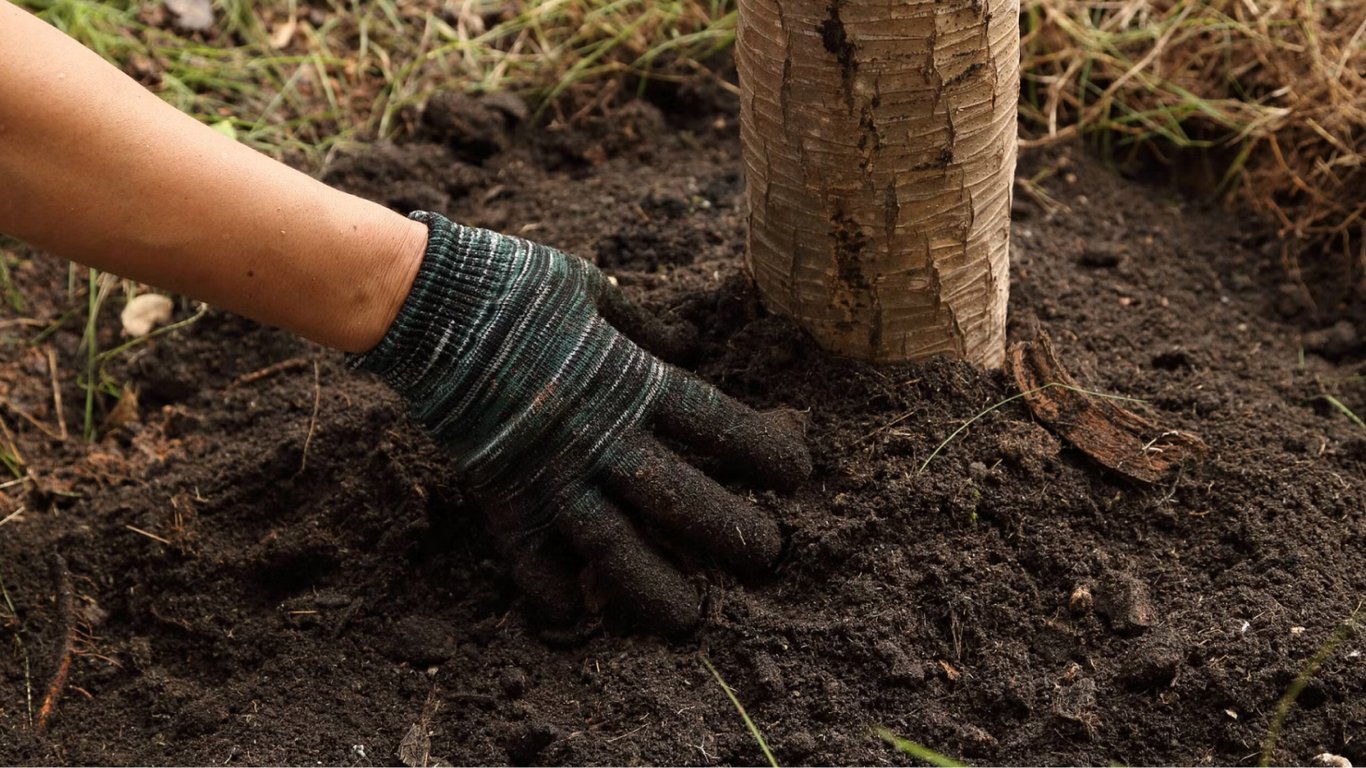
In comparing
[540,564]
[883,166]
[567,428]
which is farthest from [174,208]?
[883,166]

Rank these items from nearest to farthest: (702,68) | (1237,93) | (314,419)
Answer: (314,419), (1237,93), (702,68)

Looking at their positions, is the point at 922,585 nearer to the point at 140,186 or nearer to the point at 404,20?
the point at 140,186

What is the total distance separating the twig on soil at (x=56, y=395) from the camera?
257 cm

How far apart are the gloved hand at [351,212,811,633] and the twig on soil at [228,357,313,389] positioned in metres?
0.70

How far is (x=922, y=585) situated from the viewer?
71.4 inches

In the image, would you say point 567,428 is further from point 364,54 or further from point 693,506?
point 364,54

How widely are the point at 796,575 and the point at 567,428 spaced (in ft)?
1.39

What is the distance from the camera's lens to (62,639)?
81.0 inches

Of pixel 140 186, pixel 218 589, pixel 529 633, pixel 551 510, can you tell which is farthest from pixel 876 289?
pixel 218 589

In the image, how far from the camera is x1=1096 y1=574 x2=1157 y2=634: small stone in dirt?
1.76 m

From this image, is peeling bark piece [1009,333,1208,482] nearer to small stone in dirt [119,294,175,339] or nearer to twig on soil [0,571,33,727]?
twig on soil [0,571,33,727]

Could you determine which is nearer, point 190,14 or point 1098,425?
point 1098,425

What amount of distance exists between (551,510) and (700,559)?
0.25 m

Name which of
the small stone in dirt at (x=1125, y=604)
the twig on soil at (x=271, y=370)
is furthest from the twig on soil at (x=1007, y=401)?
the twig on soil at (x=271, y=370)
